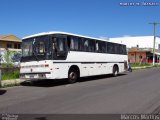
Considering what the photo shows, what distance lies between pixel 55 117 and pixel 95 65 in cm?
1274

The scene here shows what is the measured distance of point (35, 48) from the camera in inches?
649

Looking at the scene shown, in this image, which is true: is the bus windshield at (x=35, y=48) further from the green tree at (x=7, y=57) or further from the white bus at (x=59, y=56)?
the green tree at (x=7, y=57)

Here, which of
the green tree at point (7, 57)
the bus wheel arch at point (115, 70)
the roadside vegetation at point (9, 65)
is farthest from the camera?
the green tree at point (7, 57)

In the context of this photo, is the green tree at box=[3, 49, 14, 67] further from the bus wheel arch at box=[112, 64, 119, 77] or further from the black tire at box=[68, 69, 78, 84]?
the black tire at box=[68, 69, 78, 84]

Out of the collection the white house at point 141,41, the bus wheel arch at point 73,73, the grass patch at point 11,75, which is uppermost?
the white house at point 141,41

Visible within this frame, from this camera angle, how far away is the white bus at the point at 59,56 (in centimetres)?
1596

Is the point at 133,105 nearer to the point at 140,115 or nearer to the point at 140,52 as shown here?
the point at 140,115

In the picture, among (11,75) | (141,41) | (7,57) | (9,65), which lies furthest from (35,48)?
(141,41)

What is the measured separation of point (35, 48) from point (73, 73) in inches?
113

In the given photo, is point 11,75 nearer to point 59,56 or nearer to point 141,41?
point 59,56

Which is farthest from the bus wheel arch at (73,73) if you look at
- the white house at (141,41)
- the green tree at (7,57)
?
the white house at (141,41)

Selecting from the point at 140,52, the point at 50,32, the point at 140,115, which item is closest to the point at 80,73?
the point at 50,32

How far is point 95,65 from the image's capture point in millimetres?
20578

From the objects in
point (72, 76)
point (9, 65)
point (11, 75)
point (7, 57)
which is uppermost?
point (7, 57)
